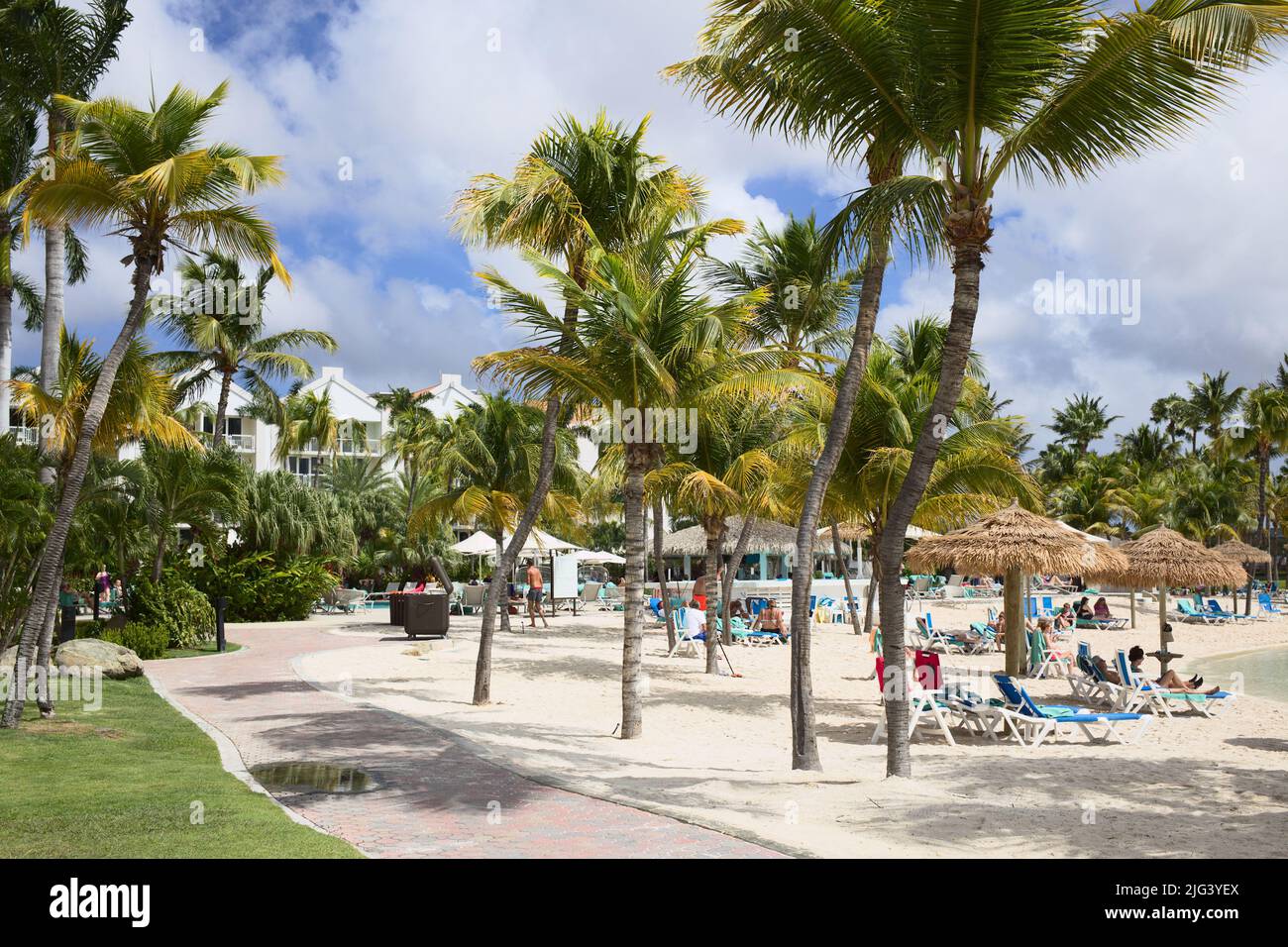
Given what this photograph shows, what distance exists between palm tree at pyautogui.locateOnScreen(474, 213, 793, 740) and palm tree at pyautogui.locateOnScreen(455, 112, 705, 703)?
851 mm

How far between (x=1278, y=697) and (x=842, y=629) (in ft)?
43.4

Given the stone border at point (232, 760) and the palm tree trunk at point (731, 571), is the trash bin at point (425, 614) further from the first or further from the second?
the stone border at point (232, 760)

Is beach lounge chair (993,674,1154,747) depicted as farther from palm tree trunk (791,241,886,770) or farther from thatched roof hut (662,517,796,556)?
thatched roof hut (662,517,796,556)

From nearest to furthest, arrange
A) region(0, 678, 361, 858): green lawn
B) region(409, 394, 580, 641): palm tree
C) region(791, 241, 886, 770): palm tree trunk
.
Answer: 1. region(0, 678, 361, 858): green lawn
2. region(791, 241, 886, 770): palm tree trunk
3. region(409, 394, 580, 641): palm tree

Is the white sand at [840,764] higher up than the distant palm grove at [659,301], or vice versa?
the distant palm grove at [659,301]

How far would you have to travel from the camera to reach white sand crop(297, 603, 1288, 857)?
7074mm

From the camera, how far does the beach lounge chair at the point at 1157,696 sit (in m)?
13.8

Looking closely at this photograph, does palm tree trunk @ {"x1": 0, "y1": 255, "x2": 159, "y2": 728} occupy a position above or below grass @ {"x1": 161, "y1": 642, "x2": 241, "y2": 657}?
above

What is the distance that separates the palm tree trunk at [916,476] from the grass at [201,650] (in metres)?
14.9

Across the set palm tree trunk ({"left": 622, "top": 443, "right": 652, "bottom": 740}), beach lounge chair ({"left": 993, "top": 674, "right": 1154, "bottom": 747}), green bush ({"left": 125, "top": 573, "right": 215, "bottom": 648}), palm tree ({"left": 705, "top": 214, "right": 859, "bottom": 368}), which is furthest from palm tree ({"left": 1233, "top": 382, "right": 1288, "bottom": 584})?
green bush ({"left": 125, "top": 573, "right": 215, "bottom": 648})

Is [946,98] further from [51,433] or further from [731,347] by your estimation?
[51,433]

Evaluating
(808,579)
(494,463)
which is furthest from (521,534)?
(494,463)

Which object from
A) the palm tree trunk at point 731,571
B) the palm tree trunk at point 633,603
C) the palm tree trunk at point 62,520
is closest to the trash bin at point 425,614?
the palm tree trunk at point 731,571

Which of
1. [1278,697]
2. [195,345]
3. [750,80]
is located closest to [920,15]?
[750,80]
